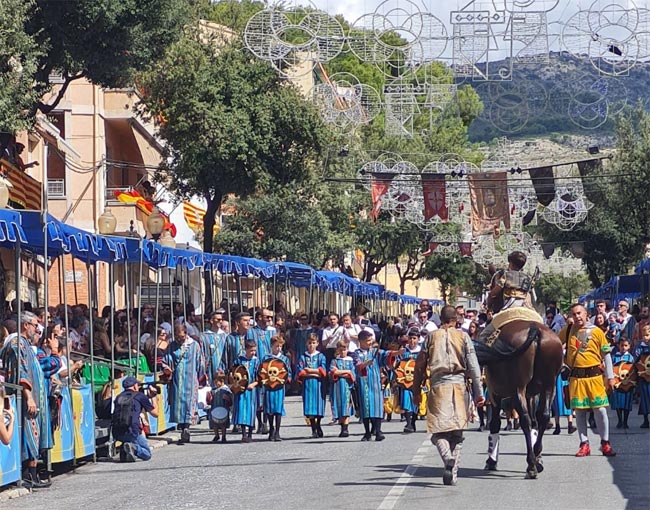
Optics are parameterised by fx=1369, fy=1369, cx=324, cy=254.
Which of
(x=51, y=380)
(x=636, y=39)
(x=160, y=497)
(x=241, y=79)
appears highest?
(x=241, y=79)

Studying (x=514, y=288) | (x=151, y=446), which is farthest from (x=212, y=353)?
(x=514, y=288)

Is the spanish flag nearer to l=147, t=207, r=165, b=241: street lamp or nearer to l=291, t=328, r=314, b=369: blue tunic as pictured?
l=291, t=328, r=314, b=369: blue tunic

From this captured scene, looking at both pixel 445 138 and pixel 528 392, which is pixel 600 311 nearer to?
pixel 528 392

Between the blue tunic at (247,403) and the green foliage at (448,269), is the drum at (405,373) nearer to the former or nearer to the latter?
the blue tunic at (247,403)

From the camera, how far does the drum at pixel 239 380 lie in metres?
20.1

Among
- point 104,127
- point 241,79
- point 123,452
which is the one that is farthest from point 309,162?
point 123,452

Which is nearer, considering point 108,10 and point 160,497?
point 160,497

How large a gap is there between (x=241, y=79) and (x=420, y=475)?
2234 centimetres

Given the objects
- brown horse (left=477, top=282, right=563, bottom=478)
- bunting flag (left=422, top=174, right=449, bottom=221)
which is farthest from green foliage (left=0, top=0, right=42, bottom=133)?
bunting flag (left=422, top=174, right=449, bottom=221)

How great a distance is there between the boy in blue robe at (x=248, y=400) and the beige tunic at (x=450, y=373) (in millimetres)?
6324

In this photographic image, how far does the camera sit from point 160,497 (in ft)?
43.9

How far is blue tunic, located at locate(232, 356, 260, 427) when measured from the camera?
1995 centimetres

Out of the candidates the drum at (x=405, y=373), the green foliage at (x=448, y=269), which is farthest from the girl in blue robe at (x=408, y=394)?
the green foliage at (x=448, y=269)

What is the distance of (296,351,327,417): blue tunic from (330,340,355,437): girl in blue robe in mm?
177
